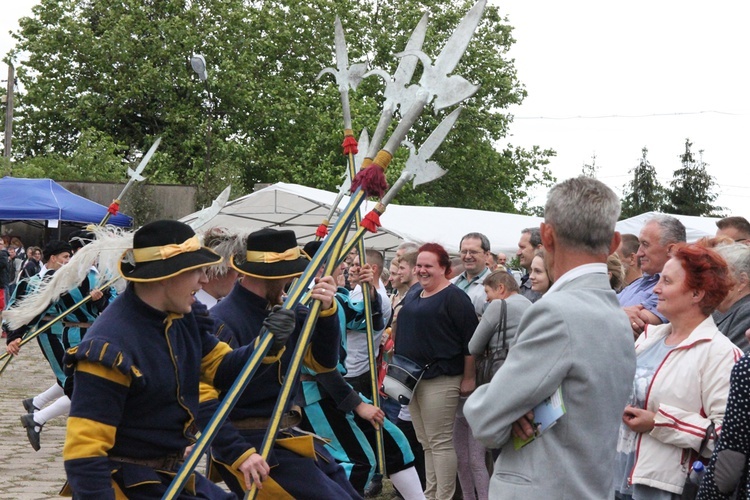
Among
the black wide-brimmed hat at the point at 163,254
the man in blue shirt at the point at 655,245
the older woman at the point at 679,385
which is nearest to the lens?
the black wide-brimmed hat at the point at 163,254

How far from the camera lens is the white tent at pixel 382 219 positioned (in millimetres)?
15539

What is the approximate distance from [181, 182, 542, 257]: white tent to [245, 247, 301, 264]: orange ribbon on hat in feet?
31.6

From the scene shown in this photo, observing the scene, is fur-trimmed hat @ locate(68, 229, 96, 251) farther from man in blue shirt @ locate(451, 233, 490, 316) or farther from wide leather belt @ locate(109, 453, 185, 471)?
man in blue shirt @ locate(451, 233, 490, 316)

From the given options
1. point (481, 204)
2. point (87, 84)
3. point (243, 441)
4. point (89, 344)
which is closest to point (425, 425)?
point (243, 441)

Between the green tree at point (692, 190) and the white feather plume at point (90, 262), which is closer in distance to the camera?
the white feather plume at point (90, 262)

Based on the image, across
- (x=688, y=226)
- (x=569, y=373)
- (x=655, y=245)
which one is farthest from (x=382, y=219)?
(x=569, y=373)

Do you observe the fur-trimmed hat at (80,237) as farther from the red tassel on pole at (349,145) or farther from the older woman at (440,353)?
the older woman at (440,353)

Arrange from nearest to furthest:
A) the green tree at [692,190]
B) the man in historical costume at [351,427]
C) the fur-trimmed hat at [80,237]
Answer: the man in historical costume at [351,427], the fur-trimmed hat at [80,237], the green tree at [692,190]

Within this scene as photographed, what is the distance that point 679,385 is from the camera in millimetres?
4074

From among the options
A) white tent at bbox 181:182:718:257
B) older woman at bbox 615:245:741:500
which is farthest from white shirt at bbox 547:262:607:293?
white tent at bbox 181:182:718:257

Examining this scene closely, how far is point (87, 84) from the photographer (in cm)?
3812

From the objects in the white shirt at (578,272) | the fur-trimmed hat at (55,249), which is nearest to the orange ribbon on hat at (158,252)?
the white shirt at (578,272)

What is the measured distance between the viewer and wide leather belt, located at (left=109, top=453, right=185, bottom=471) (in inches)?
143

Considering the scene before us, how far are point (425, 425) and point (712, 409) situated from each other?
3652mm
